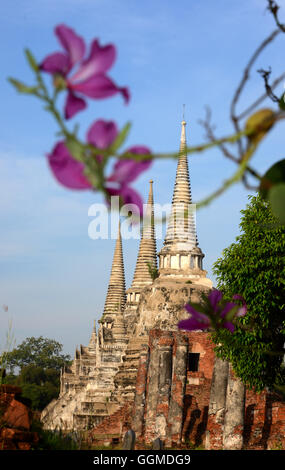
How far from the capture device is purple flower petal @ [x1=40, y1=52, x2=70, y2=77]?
1.34m

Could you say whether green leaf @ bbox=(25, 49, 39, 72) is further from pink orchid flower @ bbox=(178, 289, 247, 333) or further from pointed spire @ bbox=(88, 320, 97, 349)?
pointed spire @ bbox=(88, 320, 97, 349)

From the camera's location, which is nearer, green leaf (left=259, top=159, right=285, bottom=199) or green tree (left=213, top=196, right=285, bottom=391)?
green leaf (left=259, top=159, right=285, bottom=199)

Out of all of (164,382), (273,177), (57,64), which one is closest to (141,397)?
(164,382)

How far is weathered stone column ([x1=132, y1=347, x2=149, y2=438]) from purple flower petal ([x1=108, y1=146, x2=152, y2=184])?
27410 millimetres

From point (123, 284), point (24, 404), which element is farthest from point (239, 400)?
point (123, 284)

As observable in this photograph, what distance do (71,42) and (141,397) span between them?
28976mm

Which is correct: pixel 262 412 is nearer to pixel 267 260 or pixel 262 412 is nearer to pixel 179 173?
pixel 267 260

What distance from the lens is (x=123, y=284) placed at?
245ft

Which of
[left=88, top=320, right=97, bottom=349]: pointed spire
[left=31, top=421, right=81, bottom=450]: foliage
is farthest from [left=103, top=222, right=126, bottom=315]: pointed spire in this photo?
[left=31, top=421, right=81, bottom=450]: foliage

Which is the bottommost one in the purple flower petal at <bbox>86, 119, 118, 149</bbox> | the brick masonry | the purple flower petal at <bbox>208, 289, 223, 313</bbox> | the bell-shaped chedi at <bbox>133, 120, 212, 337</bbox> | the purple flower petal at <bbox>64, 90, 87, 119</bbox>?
the brick masonry

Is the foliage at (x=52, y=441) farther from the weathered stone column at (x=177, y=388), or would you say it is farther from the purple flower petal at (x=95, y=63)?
the weathered stone column at (x=177, y=388)

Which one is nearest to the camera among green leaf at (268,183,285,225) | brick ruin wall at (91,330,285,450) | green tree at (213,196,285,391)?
green leaf at (268,183,285,225)

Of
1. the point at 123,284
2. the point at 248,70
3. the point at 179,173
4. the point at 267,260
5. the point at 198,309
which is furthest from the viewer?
the point at 123,284

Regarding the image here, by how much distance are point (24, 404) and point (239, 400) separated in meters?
15.6
